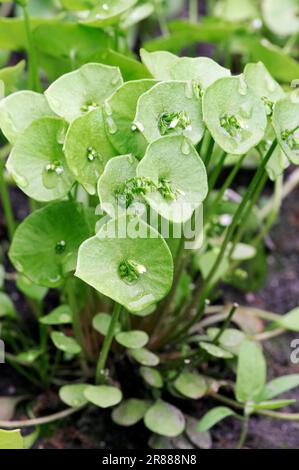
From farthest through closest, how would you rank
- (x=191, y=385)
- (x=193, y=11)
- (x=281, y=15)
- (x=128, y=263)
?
(x=193, y=11)
(x=281, y=15)
(x=191, y=385)
(x=128, y=263)

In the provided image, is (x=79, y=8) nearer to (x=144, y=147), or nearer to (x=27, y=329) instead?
(x=144, y=147)

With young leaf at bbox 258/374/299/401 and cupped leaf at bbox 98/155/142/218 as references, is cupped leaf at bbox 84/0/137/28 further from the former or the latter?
young leaf at bbox 258/374/299/401

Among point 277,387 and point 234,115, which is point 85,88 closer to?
point 234,115

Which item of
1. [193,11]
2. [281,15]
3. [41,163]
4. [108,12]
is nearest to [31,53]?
[108,12]

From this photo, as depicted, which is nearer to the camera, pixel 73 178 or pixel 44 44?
pixel 73 178

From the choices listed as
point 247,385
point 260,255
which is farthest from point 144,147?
point 260,255

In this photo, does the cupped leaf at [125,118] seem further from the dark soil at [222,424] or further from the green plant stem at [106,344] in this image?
the dark soil at [222,424]
